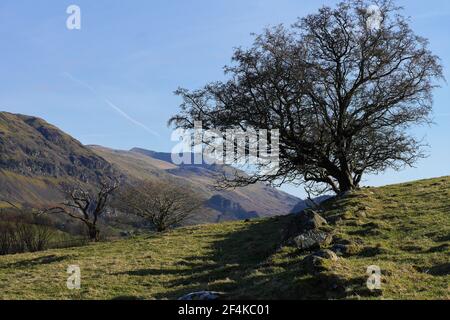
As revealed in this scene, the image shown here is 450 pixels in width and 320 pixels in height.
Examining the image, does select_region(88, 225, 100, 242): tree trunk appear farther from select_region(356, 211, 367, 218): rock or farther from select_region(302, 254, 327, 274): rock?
select_region(302, 254, 327, 274): rock

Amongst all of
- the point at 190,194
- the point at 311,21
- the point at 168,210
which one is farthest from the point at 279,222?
the point at 190,194

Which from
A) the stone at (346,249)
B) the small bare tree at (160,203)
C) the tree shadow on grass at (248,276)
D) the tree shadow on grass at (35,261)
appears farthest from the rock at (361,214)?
the small bare tree at (160,203)

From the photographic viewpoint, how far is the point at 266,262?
22.5 metres

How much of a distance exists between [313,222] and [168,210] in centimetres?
5060

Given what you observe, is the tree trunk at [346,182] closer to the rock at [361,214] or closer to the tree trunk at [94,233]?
the rock at [361,214]

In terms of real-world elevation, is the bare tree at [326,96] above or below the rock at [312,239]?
above

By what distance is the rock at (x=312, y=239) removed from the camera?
2350 cm

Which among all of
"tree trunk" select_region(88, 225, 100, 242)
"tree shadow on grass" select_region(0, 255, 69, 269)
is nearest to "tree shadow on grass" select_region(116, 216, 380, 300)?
"tree shadow on grass" select_region(0, 255, 69, 269)

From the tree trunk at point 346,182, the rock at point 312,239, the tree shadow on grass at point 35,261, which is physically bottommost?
the tree shadow on grass at point 35,261

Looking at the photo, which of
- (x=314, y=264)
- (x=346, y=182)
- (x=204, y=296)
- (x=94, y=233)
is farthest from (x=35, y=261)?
(x=346, y=182)

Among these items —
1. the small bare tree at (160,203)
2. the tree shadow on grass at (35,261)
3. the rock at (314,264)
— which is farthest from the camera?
the small bare tree at (160,203)

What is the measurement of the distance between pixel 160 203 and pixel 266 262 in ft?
168

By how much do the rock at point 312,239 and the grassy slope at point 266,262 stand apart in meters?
0.72
